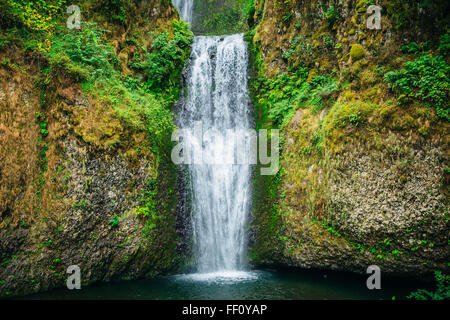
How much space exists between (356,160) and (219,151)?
4.52 metres

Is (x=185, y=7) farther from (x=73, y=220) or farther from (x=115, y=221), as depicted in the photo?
(x=73, y=220)

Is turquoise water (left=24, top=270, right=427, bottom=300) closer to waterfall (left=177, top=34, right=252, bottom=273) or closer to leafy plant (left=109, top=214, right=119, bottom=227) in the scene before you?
waterfall (left=177, top=34, right=252, bottom=273)

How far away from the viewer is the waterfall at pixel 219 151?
845 cm

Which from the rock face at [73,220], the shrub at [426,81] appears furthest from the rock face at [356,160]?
the rock face at [73,220]

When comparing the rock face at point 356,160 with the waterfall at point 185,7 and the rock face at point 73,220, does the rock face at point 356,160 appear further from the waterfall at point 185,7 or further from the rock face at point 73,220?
the waterfall at point 185,7

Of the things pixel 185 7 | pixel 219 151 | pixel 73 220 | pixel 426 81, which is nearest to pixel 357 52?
pixel 426 81

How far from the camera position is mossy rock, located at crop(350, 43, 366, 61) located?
284 inches

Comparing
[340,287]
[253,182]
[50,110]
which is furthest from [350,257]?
[50,110]

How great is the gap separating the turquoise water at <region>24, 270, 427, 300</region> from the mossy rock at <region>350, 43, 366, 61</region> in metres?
5.63

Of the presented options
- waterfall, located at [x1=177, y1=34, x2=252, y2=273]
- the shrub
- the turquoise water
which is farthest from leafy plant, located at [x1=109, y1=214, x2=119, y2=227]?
the shrub

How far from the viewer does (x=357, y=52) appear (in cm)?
729

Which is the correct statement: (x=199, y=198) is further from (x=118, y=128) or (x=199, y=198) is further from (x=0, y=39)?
(x=0, y=39)
